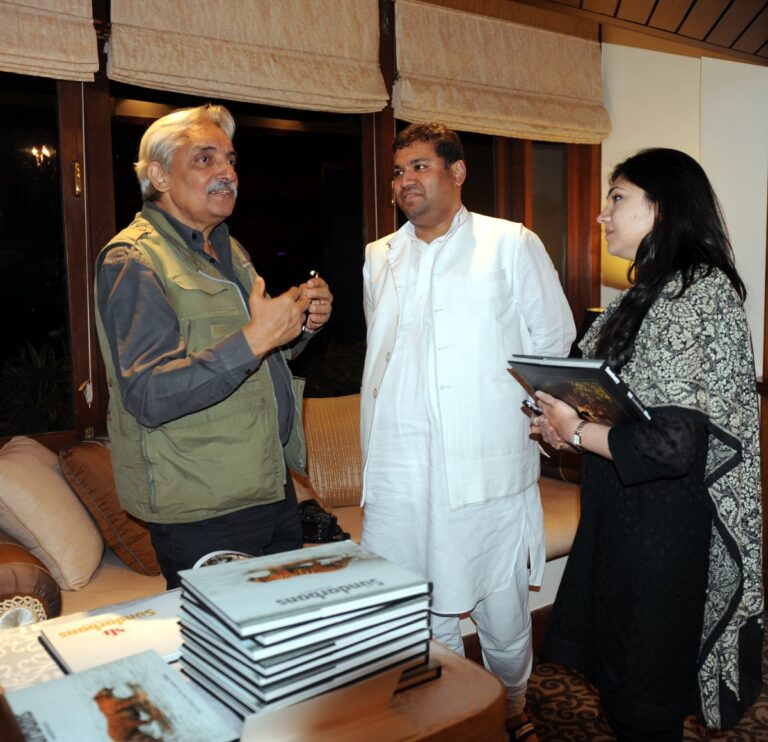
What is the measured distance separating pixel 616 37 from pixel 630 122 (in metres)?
0.46

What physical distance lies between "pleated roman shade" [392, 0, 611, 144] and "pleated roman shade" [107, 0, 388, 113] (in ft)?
0.65

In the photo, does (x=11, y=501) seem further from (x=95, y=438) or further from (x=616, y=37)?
(x=616, y=37)

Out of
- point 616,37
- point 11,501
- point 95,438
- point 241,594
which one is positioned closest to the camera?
point 241,594

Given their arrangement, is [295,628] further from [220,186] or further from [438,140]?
[438,140]

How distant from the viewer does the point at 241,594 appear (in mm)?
893

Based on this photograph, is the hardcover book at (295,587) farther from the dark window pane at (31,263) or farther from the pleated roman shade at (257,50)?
the pleated roman shade at (257,50)

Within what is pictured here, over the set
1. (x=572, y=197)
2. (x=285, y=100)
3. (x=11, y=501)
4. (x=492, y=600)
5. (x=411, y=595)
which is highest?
(x=285, y=100)

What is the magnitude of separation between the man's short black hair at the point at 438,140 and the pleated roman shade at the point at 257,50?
3.48 feet

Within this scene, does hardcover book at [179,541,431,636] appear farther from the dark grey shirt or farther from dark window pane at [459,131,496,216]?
dark window pane at [459,131,496,216]

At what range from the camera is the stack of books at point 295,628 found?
0.82 meters

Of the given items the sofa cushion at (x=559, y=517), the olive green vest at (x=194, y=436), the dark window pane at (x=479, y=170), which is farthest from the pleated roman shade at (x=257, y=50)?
the sofa cushion at (x=559, y=517)

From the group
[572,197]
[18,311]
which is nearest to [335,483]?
[18,311]

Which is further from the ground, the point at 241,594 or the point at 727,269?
the point at 727,269

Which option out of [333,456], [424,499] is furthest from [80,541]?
[333,456]
